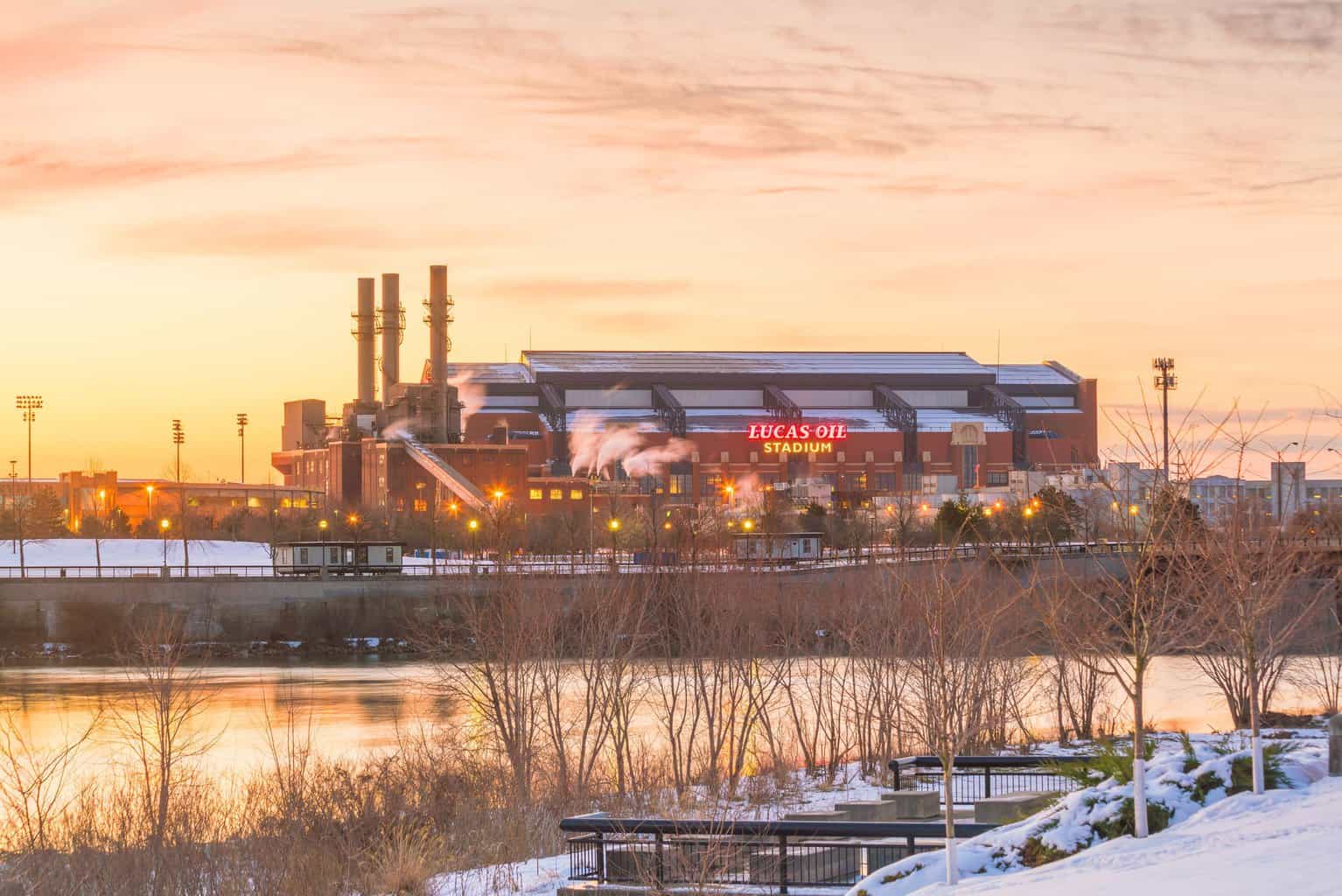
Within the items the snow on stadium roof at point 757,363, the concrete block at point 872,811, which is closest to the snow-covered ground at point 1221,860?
the concrete block at point 872,811

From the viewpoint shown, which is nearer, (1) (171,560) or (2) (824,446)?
(1) (171,560)

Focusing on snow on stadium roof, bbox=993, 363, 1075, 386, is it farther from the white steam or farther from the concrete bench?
the concrete bench

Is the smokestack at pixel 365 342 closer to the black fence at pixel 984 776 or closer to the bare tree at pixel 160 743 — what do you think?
the bare tree at pixel 160 743

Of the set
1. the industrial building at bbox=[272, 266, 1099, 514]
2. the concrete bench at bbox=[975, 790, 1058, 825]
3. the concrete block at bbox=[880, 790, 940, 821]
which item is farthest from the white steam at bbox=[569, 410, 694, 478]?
the concrete bench at bbox=[975, 790, 1058, 825]

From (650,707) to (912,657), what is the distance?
437 inches

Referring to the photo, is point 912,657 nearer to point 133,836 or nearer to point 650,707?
point 650,707

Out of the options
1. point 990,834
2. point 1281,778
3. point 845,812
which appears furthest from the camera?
point 845,812

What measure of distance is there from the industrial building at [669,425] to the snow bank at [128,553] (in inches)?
453

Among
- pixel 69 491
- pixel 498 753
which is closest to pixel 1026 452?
pixel 69 491

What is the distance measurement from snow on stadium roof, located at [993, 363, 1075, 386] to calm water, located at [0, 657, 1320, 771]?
84743 millimetres

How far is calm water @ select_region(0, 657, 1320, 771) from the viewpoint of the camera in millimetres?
39969

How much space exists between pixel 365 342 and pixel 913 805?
96272 millimetres

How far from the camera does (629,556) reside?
8725 cm

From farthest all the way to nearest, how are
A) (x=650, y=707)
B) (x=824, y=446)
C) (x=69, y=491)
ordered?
(x=69, y=491)
(x=824, y=446)
(x=650, y=707)
